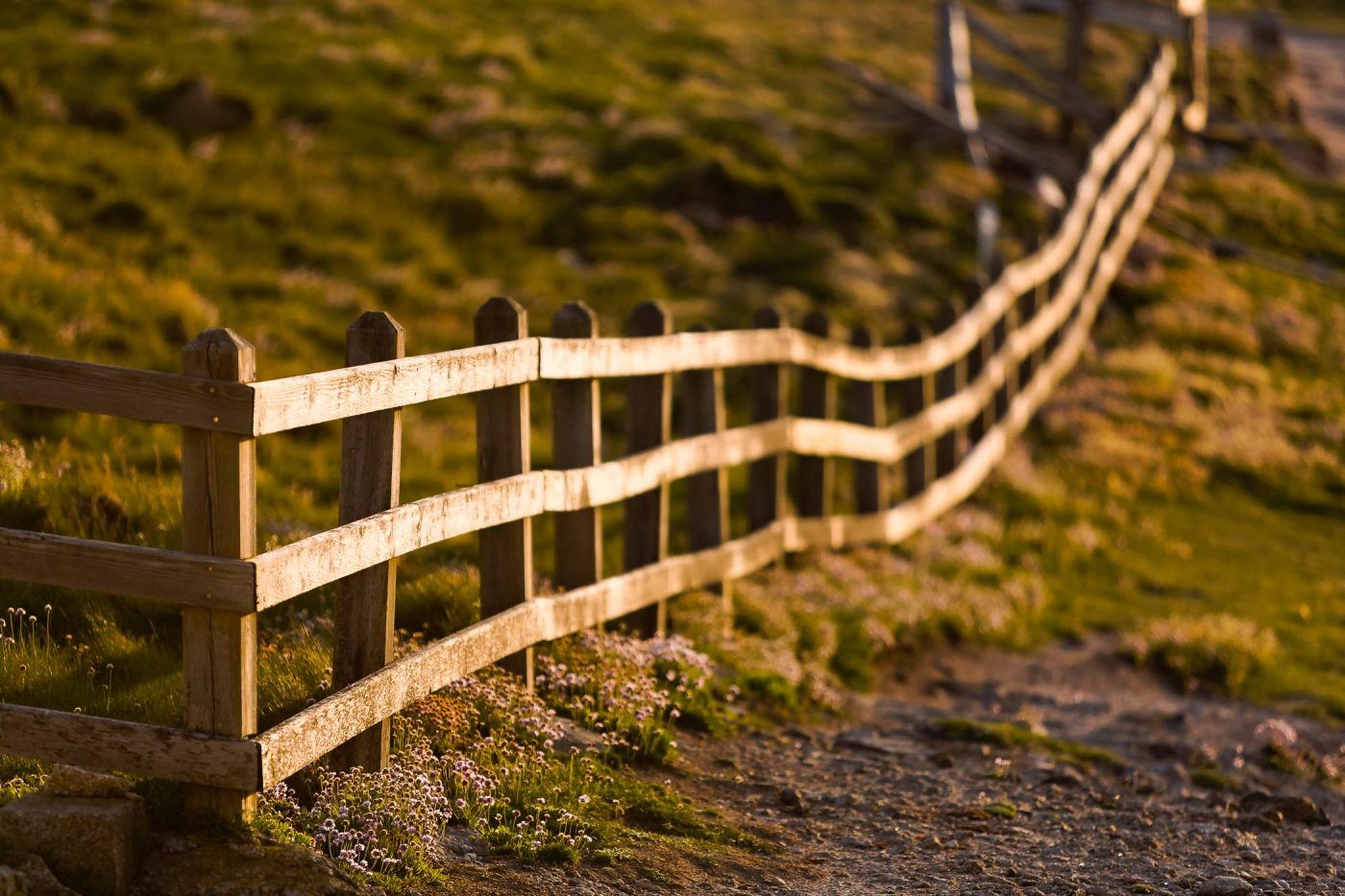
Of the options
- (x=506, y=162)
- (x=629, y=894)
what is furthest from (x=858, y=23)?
(x=629, y=894)

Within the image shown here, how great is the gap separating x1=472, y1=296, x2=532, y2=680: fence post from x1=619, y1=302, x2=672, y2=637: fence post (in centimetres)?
156

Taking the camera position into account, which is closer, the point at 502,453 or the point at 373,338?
the point at 373,338

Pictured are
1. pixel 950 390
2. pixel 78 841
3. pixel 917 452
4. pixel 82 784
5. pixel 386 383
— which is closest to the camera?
pixel 78 841

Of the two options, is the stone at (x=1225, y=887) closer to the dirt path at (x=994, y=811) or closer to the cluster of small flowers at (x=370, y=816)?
the dirt path at (x=994, y=811)

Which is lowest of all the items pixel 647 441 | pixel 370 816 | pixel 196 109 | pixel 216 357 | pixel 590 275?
pixel 370 816

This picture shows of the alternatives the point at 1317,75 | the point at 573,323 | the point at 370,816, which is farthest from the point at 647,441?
the point at 1317,75

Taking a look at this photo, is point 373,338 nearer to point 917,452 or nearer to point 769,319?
point 769,319

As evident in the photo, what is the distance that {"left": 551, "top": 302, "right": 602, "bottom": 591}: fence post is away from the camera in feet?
24.0

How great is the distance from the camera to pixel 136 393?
4.58 m

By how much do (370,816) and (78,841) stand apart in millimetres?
1031

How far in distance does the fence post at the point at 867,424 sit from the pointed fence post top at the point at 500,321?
5135 mm

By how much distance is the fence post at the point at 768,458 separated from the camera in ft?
32.6

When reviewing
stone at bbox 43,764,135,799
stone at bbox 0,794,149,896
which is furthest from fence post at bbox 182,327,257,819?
stone at bbox 0,794,149,896

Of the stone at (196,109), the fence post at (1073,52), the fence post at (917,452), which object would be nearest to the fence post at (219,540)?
the fence post at (917,452)
